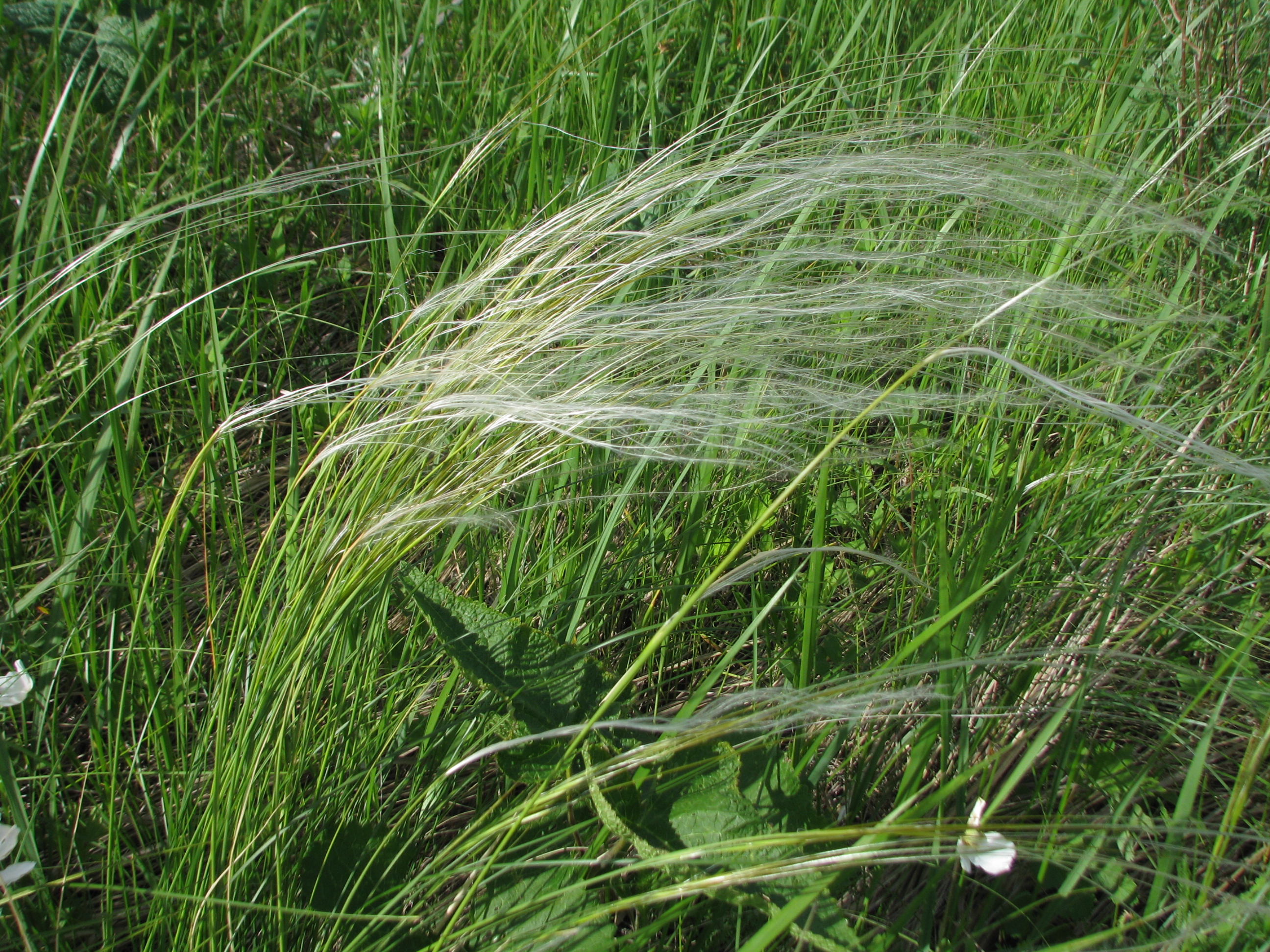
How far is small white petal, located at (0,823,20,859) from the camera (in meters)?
0.76

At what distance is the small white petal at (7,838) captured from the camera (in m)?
0.76

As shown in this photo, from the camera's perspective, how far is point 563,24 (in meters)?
2.01

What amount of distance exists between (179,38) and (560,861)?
6.95 ft

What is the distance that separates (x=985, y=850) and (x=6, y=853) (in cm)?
88

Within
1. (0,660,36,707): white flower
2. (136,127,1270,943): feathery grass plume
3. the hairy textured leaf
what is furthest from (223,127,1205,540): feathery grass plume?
the hairy textured leaf

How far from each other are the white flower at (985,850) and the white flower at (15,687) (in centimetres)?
93

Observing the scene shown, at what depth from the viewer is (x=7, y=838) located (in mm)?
768

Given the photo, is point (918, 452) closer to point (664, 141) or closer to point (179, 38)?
point (664, 141)

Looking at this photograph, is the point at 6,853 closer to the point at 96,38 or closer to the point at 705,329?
the point at 705,329

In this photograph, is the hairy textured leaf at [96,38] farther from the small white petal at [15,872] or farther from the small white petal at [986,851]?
the small white petal at [986,851]

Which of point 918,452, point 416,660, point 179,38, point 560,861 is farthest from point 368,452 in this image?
point 179,38

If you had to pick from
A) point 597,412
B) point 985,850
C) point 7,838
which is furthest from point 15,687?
point 985,850

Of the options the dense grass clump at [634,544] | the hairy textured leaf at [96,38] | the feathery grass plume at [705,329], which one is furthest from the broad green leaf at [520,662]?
the hairy textured leaf at [96,38]

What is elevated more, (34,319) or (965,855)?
(34,319)
